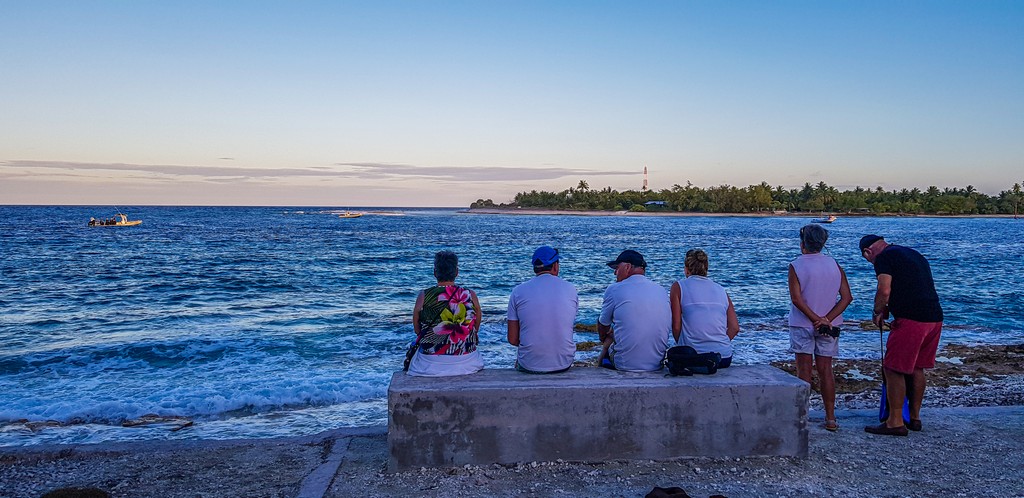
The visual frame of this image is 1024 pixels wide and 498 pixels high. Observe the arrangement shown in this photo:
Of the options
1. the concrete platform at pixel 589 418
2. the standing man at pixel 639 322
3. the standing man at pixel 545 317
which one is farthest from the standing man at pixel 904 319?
the standing man at pixel 545 317

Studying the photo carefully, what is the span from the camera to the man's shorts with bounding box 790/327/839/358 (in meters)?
6.20

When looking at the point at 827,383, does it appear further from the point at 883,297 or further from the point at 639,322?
the point at 639,322

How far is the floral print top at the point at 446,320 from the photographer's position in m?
5.49

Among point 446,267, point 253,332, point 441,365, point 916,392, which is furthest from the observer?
point 253,332

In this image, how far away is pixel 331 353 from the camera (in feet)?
40.9

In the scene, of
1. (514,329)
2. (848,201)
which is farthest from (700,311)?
(848,201)

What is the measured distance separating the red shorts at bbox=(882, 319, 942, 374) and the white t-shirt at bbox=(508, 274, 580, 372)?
113 inches

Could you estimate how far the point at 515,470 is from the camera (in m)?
5.20

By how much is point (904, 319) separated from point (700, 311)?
6.09 ft

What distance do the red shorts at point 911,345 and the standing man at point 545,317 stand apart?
9.37 feet

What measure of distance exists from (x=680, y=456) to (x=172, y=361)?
9.68 meters

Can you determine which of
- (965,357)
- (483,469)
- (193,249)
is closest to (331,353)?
(483,469)

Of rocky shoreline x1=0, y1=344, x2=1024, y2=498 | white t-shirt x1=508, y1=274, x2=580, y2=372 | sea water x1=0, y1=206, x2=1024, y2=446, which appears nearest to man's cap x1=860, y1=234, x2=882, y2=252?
rocky shoreline x1=0, y1=344, x2=1024, y2=498

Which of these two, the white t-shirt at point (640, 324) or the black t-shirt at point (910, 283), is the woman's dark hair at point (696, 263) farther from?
the black t-shirt at point (910, 283)
